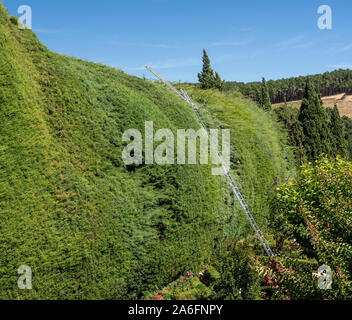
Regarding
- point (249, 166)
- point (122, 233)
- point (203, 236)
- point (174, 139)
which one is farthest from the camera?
point (249, 166)

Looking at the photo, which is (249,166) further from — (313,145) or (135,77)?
(313,145)

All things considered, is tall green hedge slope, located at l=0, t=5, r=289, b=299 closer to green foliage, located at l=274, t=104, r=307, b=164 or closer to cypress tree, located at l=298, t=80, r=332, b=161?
green foliage, located at l=274, t=104, r=307, b=164

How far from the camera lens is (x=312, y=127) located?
1565cm

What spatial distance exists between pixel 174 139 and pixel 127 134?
1.37 metres

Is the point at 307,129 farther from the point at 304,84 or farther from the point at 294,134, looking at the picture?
the point at 304,84

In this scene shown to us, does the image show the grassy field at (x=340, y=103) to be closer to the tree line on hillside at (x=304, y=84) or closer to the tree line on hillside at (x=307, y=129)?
the tree line on hillside at (x=304, y=84)

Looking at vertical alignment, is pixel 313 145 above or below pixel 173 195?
above

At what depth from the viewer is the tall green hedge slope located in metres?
3.87

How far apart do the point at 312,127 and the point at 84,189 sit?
13.9 meters

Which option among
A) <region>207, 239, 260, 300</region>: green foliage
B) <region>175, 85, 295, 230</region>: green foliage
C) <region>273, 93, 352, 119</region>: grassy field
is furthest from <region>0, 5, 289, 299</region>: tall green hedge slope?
<region>273, 93, 352, 119</region>: grassy field

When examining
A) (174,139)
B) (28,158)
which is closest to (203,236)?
(174,139)

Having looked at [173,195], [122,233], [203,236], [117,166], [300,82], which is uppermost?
[300,82]
